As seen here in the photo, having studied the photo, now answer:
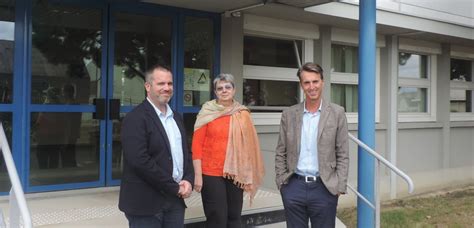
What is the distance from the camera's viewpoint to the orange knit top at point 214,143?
11.3ft

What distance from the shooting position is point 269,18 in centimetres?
648

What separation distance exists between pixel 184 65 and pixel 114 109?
1.05 m

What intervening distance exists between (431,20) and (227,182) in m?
5.66

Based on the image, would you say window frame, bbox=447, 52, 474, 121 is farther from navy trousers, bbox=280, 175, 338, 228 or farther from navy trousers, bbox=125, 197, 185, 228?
navy trousers, bbox=125, 197, 185, 228

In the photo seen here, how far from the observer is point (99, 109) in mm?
5352

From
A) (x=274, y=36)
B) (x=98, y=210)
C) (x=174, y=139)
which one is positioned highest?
(x=274, y=36)

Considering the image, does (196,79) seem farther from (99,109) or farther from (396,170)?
(396,170)

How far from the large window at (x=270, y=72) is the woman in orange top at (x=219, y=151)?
3.02 m

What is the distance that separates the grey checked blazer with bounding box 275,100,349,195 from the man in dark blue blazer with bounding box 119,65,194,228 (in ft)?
2.33

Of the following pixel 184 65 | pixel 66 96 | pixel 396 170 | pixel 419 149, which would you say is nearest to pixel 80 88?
pixel 66 96

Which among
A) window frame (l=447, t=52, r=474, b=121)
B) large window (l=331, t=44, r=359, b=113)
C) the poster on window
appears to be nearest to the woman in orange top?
the poster on window

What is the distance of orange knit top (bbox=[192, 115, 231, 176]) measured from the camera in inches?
136

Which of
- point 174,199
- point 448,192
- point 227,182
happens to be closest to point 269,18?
point 227,182

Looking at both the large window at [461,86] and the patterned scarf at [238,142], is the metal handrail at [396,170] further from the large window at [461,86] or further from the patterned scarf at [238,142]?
the large window at [461,86]
